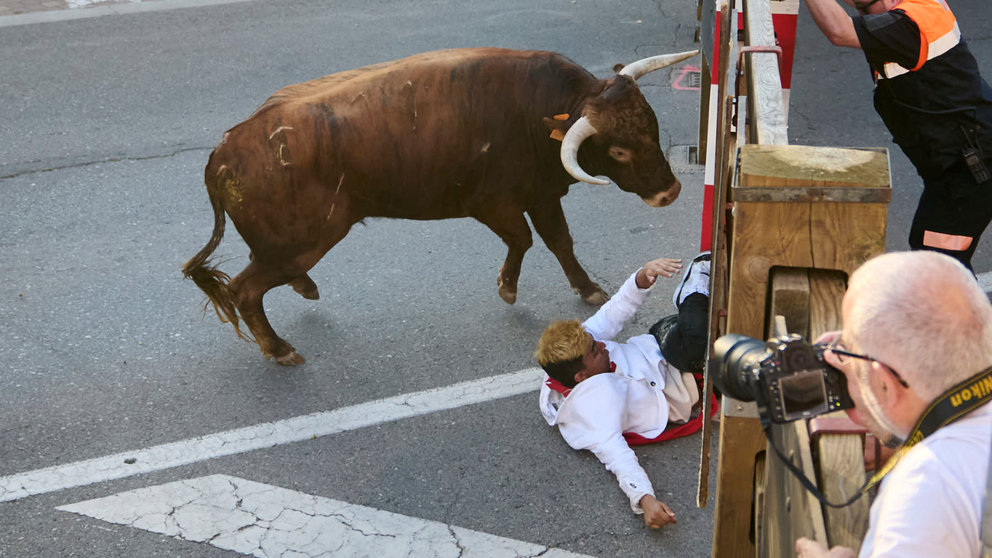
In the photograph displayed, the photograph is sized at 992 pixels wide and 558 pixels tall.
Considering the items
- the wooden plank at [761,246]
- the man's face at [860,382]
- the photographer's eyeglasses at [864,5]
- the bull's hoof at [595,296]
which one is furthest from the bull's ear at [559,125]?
the man's face at [860,382]

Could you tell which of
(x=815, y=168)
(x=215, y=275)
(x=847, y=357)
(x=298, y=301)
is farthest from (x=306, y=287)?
(x=847, y=357)

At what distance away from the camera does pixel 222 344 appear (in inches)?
192

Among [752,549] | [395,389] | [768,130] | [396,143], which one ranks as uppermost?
[768,130]

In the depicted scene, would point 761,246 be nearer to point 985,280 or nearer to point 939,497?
point 939,497

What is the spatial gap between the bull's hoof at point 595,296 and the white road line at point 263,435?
0.58 meters

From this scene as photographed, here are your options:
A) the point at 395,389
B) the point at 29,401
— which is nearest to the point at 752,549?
the point at 395,389

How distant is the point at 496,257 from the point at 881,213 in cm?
364

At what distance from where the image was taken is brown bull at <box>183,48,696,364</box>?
415 centimetres

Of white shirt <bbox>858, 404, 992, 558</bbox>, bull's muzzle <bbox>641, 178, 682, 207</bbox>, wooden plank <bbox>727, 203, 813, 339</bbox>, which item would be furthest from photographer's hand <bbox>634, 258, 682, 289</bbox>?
white shirt <bbox>858, 404, 992, 558</bbox>

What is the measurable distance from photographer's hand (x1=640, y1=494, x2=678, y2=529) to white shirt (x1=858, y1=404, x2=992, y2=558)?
205 centimetres

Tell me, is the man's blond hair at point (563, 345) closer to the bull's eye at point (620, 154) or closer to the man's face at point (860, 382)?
the bull's eye at point (620, 154)

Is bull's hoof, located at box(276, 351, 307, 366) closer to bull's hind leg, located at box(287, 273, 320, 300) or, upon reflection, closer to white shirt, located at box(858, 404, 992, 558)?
bull's hind leg, located at box(287, 273, 320, 300)

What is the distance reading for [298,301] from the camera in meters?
5.20

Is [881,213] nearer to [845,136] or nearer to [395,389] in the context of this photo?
[395,389]
